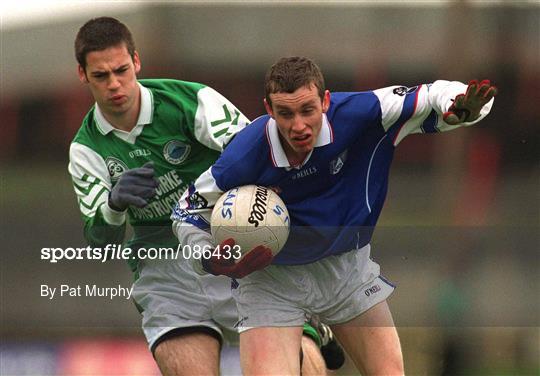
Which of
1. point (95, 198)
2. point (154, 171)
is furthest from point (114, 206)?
point (154, 171)

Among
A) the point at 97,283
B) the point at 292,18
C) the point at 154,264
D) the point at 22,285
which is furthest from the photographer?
the point at 292,18

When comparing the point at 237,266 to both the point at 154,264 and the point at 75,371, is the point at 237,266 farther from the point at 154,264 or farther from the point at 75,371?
the point at 75,371

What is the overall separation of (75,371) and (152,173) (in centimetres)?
256

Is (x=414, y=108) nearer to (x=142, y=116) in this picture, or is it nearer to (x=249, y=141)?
(x=249, y=141)

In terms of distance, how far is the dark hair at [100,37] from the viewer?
5.37m

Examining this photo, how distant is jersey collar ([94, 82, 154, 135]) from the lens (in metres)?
5.51

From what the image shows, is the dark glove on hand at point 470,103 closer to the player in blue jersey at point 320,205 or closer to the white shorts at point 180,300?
the player in blue jersey at point 320,205

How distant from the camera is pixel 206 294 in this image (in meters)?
5.61

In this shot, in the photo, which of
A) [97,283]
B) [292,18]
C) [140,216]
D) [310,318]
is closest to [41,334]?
[97,283]

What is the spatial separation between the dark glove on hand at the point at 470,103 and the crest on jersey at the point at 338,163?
45 cm

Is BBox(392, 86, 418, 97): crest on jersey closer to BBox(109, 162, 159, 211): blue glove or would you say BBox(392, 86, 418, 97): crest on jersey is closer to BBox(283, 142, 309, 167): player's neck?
BBox(283, 142, 309, 167): player's neck

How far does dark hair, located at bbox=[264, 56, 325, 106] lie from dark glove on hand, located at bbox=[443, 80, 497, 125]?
508 mm

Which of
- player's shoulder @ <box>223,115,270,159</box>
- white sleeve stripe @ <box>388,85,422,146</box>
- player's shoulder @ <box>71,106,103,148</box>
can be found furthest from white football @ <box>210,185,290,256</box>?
player's shoulder @ <box>71,106,103,148</box>

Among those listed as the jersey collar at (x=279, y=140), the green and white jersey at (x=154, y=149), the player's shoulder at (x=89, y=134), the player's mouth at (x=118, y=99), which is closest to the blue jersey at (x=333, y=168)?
the jersey collar at (x=279, y=140)
